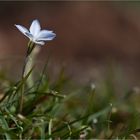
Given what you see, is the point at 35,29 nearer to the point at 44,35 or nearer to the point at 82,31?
the point at 44,35

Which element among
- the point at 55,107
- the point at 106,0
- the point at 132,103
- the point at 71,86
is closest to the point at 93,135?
the point at 55,107

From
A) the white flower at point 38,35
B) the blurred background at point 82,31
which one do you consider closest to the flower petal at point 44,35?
the white flower at point 38,35

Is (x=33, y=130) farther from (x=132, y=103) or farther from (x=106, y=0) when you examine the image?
(x=106, y=0)

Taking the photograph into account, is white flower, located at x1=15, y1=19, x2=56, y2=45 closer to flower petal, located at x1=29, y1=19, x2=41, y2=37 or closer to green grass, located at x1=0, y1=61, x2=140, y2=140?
flower petal, located at x1=29, y1=19, x2=41, y2=37

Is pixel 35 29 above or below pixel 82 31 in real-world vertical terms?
above

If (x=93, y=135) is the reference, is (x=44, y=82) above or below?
above

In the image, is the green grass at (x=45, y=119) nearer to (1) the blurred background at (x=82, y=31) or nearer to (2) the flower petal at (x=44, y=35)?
(2) the flower petal at (x=44, y=35)

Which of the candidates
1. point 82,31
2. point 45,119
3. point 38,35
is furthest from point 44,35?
point 82,31

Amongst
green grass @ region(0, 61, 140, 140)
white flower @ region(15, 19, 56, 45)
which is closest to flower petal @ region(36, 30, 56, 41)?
white flower @ region(15, 19, 56, 45)
